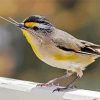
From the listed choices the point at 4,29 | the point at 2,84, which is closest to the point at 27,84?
the point at 2,84

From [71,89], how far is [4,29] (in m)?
3.98

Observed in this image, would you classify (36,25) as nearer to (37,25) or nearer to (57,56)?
(37,25)

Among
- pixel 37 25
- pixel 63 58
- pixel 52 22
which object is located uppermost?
pixel 37 25

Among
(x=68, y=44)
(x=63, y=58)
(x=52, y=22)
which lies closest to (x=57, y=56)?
(x=63, y=58)

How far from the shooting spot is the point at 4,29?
6996mm

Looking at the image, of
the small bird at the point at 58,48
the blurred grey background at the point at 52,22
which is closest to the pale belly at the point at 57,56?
the small bird at the point at 58,48

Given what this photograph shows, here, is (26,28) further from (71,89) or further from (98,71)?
(98,71)

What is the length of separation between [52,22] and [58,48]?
11.6 feet

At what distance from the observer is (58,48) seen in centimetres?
336

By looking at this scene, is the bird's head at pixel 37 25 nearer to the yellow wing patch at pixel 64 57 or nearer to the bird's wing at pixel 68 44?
the bird's wing at pixel 68 44

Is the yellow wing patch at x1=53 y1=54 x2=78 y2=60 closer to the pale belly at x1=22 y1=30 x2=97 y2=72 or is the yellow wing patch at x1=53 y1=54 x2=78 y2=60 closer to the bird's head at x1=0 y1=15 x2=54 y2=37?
the pale belly at x1=22 y1=30 x2=97 y2=72

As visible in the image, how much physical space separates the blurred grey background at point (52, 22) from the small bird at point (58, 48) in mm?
2879

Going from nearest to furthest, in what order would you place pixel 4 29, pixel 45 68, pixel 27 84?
pixel 27 84, pixel 45 68, pixel 4 29

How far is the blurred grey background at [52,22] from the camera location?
656 cm
